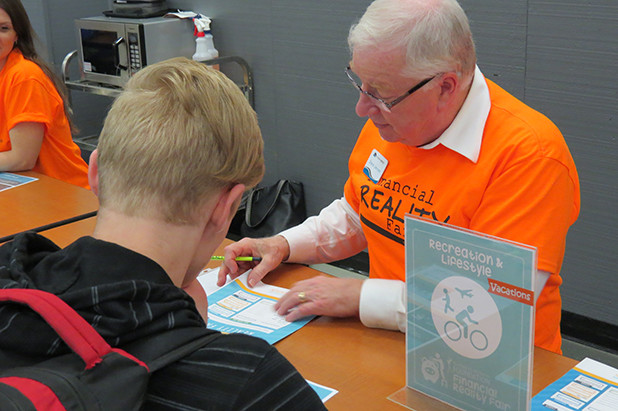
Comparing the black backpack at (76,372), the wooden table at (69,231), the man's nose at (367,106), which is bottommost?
the wooden table at (69,231)

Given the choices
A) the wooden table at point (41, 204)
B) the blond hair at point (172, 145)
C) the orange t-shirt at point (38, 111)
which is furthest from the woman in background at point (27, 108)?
the blond hair at point (172, 145)

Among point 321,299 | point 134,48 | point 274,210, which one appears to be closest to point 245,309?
point 321,299

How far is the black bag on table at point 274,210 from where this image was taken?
3902 mm

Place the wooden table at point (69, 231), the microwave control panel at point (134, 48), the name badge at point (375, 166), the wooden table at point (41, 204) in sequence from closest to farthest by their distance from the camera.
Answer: the name badge at point (375, 166)
the wooden table at point (69, 231)
the wooden table at point (41, 204)
the microwave control panel at point (134, 48)

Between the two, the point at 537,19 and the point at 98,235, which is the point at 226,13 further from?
the point at 98,235

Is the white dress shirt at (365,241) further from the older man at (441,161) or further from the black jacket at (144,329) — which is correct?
the black jacket at (144,329)

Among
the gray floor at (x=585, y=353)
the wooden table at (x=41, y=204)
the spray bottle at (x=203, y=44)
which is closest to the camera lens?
the wooden table at (x=41, y=204)

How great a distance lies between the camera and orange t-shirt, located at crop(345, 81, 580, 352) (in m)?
1.48

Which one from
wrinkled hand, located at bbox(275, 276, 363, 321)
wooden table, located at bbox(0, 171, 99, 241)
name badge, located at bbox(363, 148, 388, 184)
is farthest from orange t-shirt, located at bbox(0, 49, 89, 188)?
wrinkled hand, located at bbox(275, 276, 363, 321)

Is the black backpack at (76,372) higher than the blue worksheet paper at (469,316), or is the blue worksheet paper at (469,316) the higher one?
the black backpack at (76,372)

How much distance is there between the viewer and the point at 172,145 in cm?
90

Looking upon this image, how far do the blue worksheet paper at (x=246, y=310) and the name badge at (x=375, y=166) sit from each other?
367 millimetres

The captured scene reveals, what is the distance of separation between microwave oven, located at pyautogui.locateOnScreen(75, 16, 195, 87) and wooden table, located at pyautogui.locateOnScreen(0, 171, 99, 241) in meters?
1.48

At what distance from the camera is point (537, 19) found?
2850 mm
